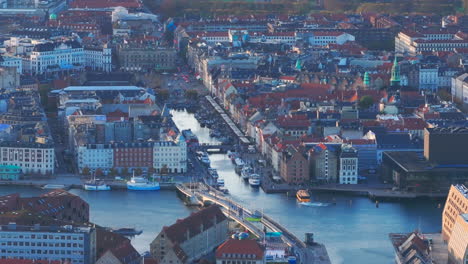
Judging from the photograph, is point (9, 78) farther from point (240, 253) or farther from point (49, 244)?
point (240, 253)

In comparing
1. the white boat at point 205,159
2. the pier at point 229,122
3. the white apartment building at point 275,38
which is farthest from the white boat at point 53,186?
the white apartment building at point 275,38

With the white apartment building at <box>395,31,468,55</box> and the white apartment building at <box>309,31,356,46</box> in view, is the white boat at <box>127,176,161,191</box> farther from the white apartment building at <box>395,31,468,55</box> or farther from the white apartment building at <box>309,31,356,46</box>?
the white apartment building at <box>309,31,356,46</box>

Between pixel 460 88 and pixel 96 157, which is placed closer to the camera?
pixel 96 157

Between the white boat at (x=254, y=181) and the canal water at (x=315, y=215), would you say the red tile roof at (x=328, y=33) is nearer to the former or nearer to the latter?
the canal water at (x=315, y=215)

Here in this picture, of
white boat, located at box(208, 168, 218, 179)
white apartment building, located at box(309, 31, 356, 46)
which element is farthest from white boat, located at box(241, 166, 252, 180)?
white apartment building, located at box(309, 31, 356, 46)

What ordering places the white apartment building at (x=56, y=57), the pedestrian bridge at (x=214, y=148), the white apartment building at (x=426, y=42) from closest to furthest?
the pedestrian bridge at (x=214, y=148), the white apartment building at (x=56, y=57), the white apartment building at (x=426, y=42)

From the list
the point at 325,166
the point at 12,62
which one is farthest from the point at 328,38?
the point at 325,166

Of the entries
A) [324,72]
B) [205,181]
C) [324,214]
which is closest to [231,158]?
[205,181]

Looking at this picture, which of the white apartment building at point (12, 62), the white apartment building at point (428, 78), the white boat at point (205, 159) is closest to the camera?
the white boat at point (205, 159)
